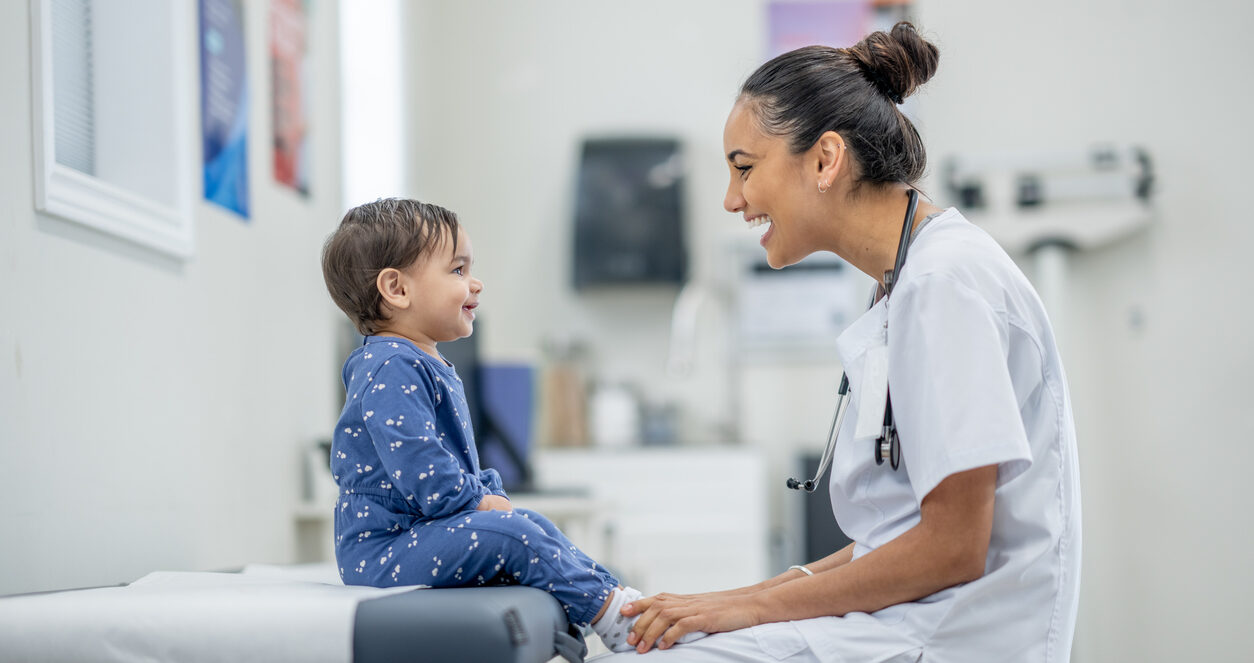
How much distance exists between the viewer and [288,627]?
104 cm

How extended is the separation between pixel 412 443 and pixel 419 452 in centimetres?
1

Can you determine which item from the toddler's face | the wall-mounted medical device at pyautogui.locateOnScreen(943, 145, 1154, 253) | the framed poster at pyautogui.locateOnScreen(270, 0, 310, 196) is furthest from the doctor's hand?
the wall-mounted medical device at pyautogui.locateOnScreen(943, 145, 1154, 253)

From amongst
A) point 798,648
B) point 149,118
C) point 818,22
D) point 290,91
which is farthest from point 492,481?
point 818,22

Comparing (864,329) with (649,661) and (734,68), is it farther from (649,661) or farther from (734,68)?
(734,68)

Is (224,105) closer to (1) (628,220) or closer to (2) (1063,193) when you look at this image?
(1) (628,220)

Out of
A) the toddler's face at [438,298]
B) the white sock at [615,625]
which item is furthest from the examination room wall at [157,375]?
the white sock at [615,625]

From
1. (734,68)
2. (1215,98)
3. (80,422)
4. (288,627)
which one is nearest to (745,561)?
(734,68)

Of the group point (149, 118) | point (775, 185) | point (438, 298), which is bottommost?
point (438, 298)

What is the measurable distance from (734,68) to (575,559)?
13.4 feet

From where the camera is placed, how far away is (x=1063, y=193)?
13.8 feet

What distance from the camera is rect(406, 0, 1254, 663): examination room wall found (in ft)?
13.8

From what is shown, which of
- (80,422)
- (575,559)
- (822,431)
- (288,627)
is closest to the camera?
(288,627)

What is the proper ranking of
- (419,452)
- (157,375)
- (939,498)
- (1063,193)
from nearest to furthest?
(939,498) < (419,452) < (157,375) < (1063,193)

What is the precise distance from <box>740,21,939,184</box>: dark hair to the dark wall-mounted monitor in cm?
331
